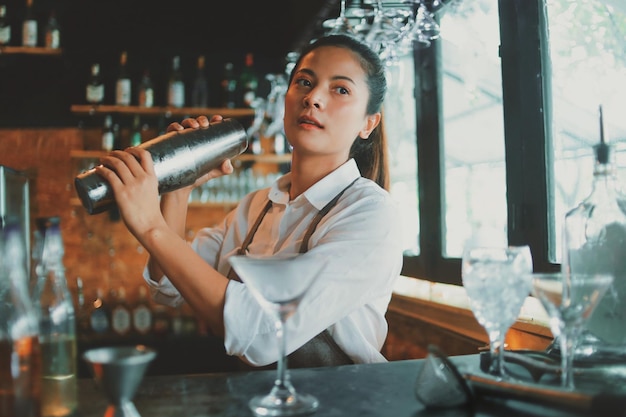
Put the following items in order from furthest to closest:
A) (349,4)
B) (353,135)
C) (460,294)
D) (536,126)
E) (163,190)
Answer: (349,4) → (460,294) → (536,126) → (353,135) → (163,190)

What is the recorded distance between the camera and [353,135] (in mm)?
1554

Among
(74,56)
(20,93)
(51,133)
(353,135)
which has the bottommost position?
(353,135)

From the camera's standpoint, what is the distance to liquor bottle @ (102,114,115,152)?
3.69m

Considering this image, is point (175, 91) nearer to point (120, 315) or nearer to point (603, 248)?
point (120, 315)

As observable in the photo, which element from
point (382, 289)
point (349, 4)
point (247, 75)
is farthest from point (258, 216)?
point (247, 75)

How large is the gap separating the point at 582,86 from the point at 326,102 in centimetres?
79

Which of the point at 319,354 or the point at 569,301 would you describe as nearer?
the point at 569,301

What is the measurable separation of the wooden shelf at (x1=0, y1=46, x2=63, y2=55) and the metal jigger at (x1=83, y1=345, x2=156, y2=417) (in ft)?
11.1

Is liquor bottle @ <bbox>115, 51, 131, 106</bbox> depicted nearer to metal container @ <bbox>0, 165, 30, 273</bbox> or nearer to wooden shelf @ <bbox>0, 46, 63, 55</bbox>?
wooden shelf @ <bbox>0, 46, 63, 55</bbox>

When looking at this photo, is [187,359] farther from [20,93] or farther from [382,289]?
[382,289]

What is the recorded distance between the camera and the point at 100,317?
3629 millimetres

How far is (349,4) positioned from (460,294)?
1.37m

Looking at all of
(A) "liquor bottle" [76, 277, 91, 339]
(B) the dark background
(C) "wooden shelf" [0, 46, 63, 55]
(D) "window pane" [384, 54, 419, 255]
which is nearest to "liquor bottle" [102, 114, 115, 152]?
(B) the dark background

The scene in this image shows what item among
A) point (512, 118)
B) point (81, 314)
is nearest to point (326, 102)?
point (512, 118)
